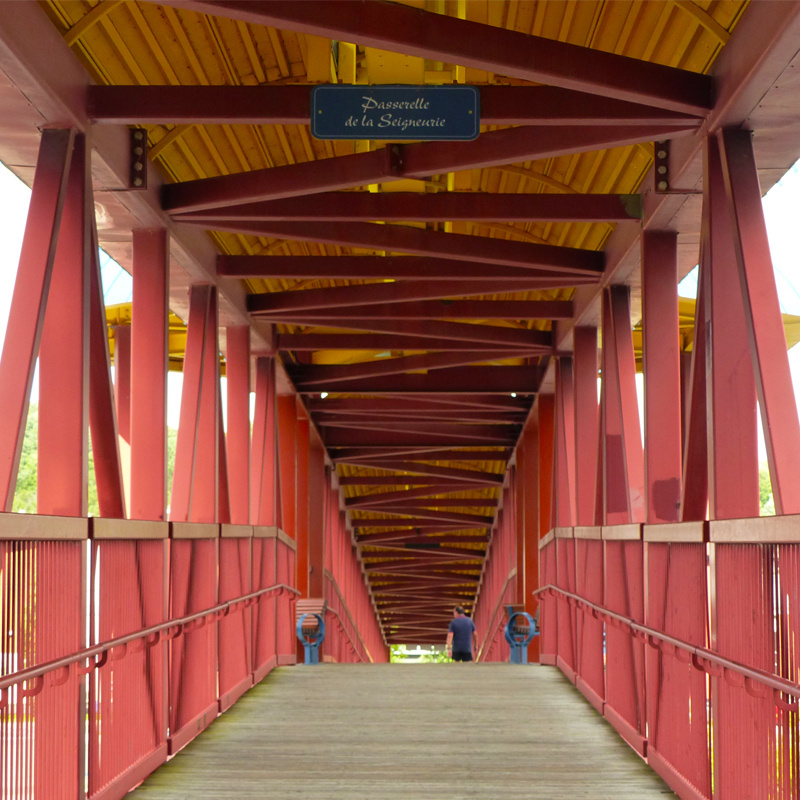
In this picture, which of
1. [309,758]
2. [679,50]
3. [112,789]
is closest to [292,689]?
[309,758]

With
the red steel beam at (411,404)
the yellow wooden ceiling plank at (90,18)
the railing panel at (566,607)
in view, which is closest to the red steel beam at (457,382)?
the red steel beam at (411,404)

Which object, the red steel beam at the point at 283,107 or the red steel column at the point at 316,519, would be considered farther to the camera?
the red steel column at the point at 316,519

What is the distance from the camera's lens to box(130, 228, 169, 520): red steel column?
8.47m

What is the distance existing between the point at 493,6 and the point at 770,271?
3.12 meters

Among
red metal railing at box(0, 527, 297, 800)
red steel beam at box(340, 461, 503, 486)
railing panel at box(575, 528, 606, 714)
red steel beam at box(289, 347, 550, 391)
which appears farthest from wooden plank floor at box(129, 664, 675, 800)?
red steel beam at box(340, 461, 503, 486)

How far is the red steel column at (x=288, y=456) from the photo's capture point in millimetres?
17062

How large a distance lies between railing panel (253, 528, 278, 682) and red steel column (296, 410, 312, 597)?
6463 millimetres

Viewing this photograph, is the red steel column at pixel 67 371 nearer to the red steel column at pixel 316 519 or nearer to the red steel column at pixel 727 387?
the red steel column at pixel 727 387

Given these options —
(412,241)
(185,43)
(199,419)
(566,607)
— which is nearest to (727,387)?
(412,241)

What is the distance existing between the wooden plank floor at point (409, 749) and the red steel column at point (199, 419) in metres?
1.81

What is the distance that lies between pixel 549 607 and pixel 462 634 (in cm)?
541

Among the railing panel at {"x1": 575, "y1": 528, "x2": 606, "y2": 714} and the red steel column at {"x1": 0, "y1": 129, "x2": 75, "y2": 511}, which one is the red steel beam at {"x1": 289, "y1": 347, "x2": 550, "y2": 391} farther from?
the red steel column at {"x1": 0, "y1": 129, "x2": 75, "y2": 511}

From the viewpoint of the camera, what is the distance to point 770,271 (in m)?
5.97

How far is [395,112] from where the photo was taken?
6.06m
